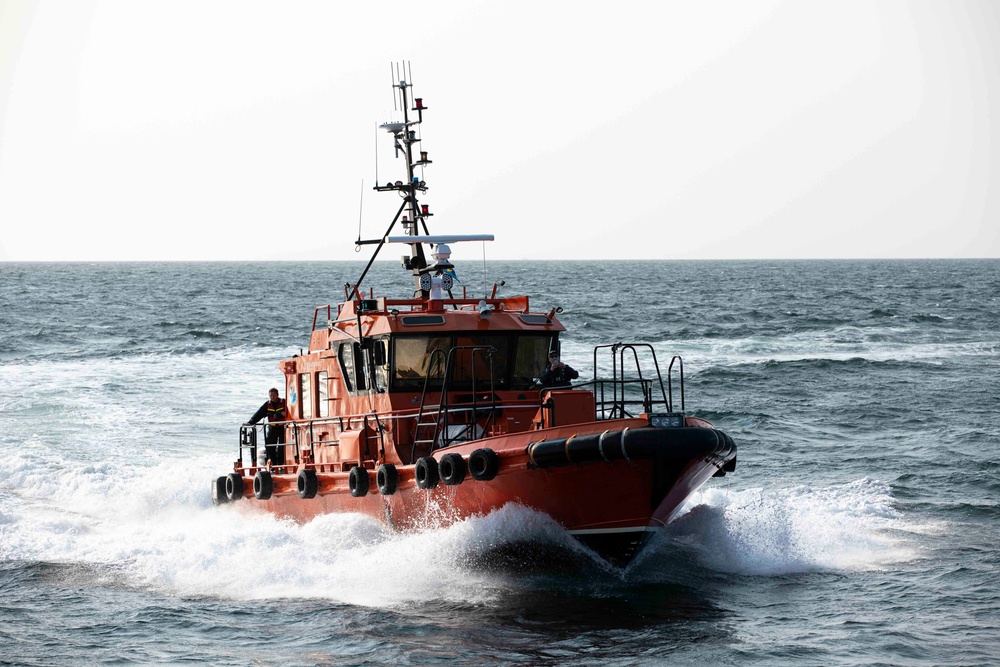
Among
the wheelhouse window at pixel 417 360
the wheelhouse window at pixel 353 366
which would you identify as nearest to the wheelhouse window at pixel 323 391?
the wheelhouse window at pixel 353 366

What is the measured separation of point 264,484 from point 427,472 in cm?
373

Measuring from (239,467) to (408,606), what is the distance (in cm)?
584

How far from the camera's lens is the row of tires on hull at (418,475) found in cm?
1211

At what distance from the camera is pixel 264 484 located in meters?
15.5

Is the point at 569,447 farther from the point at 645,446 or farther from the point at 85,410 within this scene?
the point at 85,410

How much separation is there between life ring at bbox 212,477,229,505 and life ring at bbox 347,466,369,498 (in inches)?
144

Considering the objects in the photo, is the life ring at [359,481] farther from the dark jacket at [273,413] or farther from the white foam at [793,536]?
the dark jacket at [273,413]

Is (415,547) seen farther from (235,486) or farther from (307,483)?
(235,486)

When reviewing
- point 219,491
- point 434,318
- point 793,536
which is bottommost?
point 793,536

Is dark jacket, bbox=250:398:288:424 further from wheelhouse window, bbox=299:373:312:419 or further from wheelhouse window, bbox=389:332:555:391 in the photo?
wheelhouse window, bbox=389:332:555:391

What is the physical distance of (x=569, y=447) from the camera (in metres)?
11.5

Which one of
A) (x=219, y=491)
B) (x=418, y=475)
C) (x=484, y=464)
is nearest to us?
(x=484, y=464)

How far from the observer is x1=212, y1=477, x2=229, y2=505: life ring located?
16672mm

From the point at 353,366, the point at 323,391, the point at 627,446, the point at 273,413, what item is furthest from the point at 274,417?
the point at 627,446
